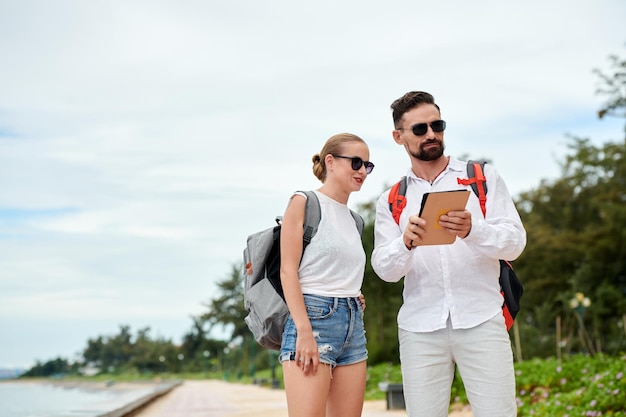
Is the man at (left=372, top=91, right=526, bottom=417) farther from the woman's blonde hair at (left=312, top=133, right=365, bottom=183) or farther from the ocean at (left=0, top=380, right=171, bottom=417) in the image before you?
the ocean at (left=0, top=380, right=171, bottom=417)

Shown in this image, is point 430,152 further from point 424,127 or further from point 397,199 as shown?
point 397,199

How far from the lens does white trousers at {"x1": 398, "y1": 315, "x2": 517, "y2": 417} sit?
8.79 ft

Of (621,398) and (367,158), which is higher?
(367,158)

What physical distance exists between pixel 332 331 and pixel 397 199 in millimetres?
675

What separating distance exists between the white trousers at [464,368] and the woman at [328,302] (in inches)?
8.2

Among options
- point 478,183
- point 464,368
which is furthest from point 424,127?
point 464,368

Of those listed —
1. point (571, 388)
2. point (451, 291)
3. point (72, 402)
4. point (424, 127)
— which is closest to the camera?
point (451, 291)

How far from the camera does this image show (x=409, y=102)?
3.05m

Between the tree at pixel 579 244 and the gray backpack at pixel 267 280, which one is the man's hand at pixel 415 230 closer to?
the gray backpack at pixel 267 280

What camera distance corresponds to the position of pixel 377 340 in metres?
20.1

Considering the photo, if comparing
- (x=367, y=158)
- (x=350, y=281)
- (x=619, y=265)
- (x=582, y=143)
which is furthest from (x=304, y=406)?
(x=582, y=143)

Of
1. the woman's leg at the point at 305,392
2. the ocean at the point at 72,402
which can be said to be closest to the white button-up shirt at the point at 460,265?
the woman's leg at the point at 305,392

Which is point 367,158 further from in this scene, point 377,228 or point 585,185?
point 585,185

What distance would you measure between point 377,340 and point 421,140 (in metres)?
17.7
